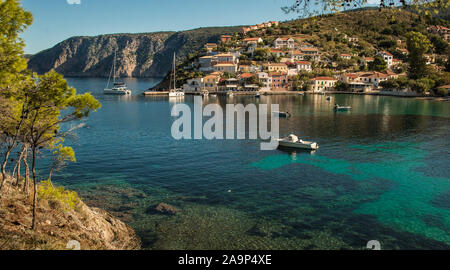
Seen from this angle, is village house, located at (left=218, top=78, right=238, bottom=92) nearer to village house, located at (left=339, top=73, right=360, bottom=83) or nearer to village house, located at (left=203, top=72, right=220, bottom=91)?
village house, located at (left=203, top=72, right=220, bottom=91)

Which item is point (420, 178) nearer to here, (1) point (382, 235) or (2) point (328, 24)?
(1) point (382, 235)

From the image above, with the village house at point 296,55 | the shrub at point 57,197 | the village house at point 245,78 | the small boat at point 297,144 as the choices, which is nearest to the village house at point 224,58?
the village house at point 245,78

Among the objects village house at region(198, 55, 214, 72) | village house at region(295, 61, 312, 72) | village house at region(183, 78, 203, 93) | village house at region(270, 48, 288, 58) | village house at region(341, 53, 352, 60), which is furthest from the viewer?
village house at region(341, 53, 352, 60)

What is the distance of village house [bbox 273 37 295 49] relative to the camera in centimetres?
15638

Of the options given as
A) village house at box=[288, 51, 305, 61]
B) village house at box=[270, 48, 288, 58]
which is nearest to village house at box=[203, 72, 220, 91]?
village house at box=[270, 48, 288, 58]

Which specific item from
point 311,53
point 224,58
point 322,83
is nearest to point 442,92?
point 322,83

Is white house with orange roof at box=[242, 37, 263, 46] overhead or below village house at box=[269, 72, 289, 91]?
overhead

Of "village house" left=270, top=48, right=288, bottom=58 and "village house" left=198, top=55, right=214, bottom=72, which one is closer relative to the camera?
"village house" left=198, top=55, right=214, bottom=72

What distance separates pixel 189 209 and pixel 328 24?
195 m

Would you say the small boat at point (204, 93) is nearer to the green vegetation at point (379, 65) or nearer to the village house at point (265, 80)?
the village house at point (265, 80)

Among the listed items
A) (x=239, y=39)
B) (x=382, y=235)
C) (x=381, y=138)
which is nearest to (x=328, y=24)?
(x=239, y=39)

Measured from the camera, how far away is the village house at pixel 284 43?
156375 millimetres

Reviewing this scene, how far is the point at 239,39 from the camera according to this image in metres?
176

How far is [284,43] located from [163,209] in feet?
494
